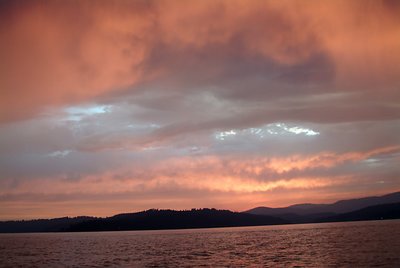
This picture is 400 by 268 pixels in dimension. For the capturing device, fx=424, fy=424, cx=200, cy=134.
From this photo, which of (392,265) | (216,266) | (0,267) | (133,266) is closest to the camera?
(392,265)

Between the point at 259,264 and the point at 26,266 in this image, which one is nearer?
the point at 259,264

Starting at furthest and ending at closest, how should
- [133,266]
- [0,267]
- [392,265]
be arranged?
[0,267] → [133,266] → [392,265]

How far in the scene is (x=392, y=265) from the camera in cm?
5678

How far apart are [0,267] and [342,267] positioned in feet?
189

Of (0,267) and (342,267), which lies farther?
(0,267)

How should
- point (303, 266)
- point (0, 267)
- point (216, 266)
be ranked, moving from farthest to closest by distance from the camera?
1. point (0, 267)
2. point (216, 266)
3. point (303, 266)

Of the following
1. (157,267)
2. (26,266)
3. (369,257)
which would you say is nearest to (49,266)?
(26,266)

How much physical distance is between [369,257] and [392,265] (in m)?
12.9

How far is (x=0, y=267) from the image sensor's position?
74.8 metres

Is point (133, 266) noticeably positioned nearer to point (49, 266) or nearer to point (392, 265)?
point (49, 266)

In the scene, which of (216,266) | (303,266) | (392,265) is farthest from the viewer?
(216,266)

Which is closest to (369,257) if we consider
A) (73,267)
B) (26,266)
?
(73,267)

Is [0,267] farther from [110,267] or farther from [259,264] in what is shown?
[259,264]

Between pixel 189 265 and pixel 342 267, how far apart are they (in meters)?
23.8
